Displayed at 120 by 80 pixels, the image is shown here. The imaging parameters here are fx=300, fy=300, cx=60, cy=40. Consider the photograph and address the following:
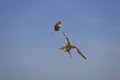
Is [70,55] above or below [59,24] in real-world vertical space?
below

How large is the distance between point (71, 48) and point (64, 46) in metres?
2.30

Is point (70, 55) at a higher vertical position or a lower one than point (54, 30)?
lower

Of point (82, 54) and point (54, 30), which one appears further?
point (82, 54)

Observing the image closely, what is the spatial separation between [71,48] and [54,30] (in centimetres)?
878

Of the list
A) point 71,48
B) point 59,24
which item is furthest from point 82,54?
point 59,24

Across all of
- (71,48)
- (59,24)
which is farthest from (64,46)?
(59,24)

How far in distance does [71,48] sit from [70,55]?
4803 mm

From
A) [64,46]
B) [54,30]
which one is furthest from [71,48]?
[54,30]

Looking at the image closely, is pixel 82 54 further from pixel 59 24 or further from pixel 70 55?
pixel 59 24

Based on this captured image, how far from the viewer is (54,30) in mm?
87688

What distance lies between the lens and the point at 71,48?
92312 mm

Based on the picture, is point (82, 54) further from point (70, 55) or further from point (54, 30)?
point (54, 30)

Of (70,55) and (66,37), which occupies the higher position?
(66,37)

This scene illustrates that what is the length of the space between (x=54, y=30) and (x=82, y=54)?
41.7ft
